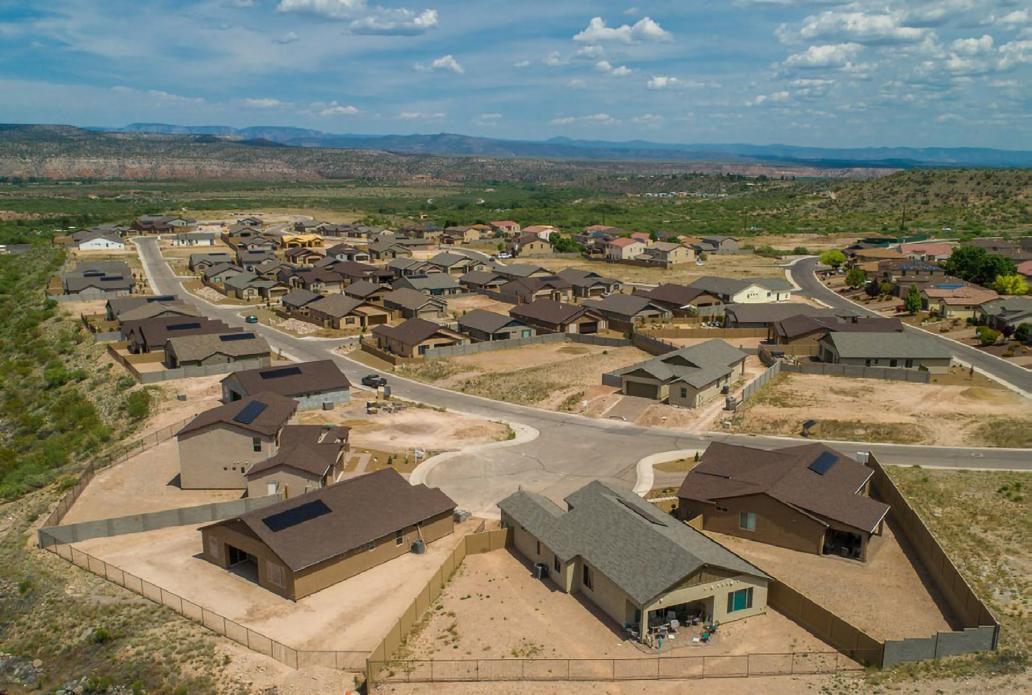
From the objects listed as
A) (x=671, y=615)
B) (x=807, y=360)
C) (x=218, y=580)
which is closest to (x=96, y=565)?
(x=218, y=580)

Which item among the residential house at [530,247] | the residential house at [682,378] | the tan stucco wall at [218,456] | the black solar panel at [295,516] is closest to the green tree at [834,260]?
the residential house at [530,247]

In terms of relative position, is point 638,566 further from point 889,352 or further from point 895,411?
point 889,352

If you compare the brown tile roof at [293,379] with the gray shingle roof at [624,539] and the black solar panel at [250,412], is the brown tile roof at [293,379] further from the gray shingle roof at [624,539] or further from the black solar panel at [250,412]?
the gray shingle roof at [624,539]

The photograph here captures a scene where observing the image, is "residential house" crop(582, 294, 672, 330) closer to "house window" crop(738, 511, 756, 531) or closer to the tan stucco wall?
"house window" crop(738, 511, 756, 531)

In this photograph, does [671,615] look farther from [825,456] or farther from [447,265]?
[447,265]

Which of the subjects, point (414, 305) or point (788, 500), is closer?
point (788, 500)

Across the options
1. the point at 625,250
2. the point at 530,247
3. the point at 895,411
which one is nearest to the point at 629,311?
the point at 895,411
